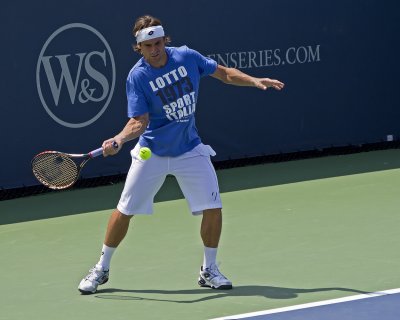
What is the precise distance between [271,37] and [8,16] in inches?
106

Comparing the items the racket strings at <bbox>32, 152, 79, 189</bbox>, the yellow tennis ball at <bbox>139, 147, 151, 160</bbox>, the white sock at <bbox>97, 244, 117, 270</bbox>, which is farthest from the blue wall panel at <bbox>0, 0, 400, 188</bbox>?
the yellow tennis ball at <bbox>139, 147, 151, 160</bbox>

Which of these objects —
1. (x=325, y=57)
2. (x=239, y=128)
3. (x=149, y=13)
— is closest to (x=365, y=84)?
(x=325, y=57)

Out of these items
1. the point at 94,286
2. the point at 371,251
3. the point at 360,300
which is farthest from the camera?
the point at 371,251

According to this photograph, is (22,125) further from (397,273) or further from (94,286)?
(397,273)

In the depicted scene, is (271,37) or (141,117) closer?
(141,117)

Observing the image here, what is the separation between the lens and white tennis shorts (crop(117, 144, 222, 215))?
23.8 ft

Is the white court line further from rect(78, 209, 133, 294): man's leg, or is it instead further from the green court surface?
rect(78, 209, 133, 294): man's leg

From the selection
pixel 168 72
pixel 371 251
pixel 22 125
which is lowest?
pixel 371 251

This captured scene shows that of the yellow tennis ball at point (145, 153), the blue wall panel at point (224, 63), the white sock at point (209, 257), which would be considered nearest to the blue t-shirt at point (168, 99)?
the yellow tennis ball at point (145, 153)

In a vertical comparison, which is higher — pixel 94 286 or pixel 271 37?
pixel 271 37

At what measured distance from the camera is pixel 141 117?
23.3 ft

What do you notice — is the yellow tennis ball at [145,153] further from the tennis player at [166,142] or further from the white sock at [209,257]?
the white sock at [209,257]

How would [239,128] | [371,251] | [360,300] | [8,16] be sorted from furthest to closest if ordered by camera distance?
1. [239,128]
2. [8,16]
3. [371,251]
4. [360,300]

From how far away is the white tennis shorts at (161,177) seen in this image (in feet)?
23.8
